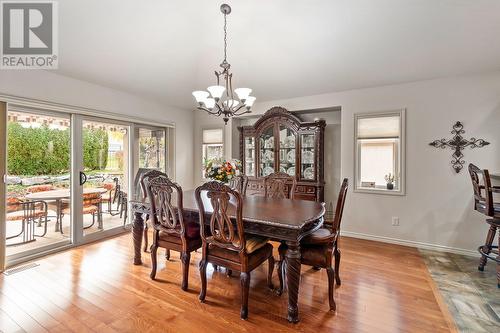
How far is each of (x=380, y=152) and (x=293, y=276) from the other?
3052mm

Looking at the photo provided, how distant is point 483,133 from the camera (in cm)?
332

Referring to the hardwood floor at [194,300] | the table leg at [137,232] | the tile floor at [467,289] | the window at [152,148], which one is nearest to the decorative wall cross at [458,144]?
the tile floor at [467,289]

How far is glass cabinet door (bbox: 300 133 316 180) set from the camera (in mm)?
4414

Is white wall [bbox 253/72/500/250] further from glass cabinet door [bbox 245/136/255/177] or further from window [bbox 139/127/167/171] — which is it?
window [bbox 139/127/167/171]

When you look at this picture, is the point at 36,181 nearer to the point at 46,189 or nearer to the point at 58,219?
the point at 46,189

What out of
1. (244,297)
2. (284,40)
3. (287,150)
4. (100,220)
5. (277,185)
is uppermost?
(284,40)

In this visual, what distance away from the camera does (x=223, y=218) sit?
2.11 m

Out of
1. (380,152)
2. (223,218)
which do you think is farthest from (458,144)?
(223,218)

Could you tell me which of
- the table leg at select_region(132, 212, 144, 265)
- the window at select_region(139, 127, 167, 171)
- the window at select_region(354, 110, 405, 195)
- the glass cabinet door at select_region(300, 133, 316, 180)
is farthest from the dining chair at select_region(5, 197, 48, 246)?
the window at select_region(354, 110, 405, 195)

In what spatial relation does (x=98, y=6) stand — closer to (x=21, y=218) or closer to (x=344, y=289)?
(x=21, y=218)

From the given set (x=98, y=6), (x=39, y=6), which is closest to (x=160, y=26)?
(x=98, y=6)

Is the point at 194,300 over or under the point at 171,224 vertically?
under

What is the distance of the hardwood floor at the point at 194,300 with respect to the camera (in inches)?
77.2

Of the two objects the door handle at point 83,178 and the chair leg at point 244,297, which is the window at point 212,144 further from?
the chair leg at point 244,297
